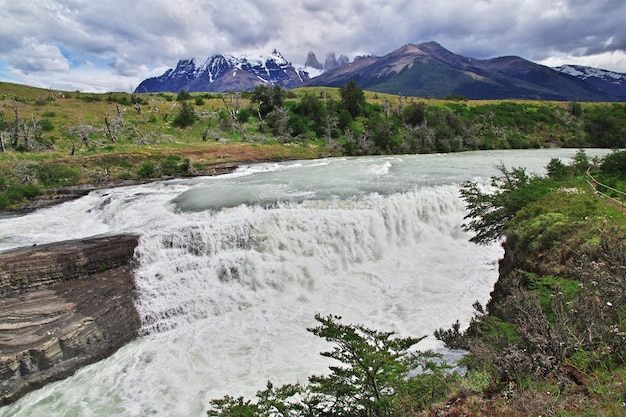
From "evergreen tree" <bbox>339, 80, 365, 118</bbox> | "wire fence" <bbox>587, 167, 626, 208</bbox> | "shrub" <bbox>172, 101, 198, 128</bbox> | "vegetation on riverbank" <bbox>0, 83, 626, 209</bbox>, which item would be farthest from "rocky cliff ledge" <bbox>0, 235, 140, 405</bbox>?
"evergreen tree" <bbox>339, 80, 365, 118</bbox>

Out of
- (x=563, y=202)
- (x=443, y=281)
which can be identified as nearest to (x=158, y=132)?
(x=443, y=281)

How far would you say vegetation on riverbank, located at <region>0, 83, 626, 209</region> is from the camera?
29.5 m

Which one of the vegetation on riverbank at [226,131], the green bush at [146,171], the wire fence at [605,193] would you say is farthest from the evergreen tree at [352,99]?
the wire fence at [605,193]

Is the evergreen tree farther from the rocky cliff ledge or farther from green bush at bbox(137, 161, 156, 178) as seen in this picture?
the rocky cliff ledge

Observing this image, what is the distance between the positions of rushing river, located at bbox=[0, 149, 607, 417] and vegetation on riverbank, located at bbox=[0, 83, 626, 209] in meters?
7.67

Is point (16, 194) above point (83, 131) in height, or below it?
below

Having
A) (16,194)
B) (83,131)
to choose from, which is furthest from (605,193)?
(83,131)

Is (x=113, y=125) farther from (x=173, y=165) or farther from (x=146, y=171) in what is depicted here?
(x=146, y=171)

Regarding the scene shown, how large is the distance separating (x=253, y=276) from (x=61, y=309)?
641cm

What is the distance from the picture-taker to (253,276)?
47.7ft

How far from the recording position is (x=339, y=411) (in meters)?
5.52

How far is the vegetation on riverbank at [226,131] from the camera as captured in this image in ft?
96.7

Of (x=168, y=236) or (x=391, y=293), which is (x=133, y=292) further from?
(x=391, y=293)

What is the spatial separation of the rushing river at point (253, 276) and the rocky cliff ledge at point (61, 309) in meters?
0.43
